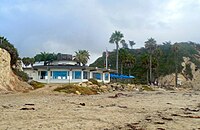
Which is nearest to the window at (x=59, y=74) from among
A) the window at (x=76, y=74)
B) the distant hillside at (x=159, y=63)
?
the window at (x=76, y=74)

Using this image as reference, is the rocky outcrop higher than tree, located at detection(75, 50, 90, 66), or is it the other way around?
tree, located at detection(75, 50, 90, 66)

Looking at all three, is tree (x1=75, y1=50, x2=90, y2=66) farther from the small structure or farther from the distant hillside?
the small structure

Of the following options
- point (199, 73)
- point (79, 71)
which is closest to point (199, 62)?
point (199, 73)

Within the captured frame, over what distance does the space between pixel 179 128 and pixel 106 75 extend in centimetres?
5449

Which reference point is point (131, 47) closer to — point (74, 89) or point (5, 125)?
point (74, 89)

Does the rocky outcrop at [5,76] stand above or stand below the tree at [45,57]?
below

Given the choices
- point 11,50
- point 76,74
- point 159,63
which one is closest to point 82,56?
point 76,74

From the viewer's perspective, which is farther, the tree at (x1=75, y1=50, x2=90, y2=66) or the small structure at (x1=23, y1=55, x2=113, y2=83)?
the tree at (x1=75, y1=50, x2=90, y2=66)

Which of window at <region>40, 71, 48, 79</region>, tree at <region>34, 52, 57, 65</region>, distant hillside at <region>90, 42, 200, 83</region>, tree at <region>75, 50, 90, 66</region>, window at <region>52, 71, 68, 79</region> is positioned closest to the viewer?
window at <region>52, 71, 68, 79</region>

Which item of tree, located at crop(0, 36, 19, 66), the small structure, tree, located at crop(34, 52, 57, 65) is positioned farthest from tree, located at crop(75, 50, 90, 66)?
tree, located at crop(0, 36, 19, 66)

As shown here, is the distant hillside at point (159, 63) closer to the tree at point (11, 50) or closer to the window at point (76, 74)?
the window at point (76, 74)

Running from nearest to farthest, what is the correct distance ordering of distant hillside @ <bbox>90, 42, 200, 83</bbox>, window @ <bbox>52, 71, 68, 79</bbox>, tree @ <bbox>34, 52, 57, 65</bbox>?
window @ <bbox>52, 71, 68, 79</bbox> → tree @ <bbox>34, 52, 57, 65</bbox> → distant hillside @ <bbox>90, 42, 200, 83</bbox>

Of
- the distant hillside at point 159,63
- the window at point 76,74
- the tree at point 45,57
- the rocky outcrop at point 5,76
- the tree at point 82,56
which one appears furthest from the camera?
the distant hillside at point 159,63

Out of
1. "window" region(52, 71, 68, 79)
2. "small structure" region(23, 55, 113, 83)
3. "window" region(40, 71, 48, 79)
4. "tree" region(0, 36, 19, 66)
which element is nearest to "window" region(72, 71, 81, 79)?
"small structure" region(23, 55, 113, 83)
